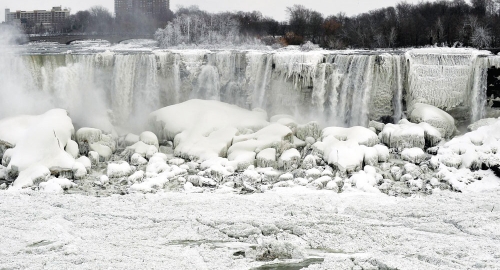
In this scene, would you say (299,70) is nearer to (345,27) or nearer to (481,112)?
(481,112)

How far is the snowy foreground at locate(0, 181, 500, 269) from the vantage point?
890 cm

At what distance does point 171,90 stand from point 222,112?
3088 millimetres

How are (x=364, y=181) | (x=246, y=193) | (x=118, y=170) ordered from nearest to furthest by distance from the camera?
(x=246, y=193) → (x=364, y=181) → (x=118, y=170)

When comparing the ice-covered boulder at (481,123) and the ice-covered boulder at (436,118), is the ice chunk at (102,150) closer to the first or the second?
the ice-covered boulder at (436,118)

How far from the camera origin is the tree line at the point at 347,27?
33.4 meters

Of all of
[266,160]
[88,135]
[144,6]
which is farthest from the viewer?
[144,6]

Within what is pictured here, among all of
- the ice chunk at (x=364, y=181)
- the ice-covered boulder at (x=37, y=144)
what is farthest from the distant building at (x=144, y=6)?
the ice chunk at (x=364, y=181)

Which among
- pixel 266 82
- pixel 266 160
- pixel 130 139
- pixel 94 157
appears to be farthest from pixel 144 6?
pixel 266 160

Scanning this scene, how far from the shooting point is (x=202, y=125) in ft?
55.9

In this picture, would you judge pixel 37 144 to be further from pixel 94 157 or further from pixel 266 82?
pixel 266 82

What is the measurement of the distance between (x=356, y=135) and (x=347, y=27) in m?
24.8

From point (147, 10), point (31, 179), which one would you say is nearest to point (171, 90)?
point (31, 179)

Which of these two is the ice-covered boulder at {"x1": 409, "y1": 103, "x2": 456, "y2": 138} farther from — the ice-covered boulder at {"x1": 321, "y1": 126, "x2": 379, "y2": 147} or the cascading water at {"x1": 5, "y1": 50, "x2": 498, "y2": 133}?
the ice-covered boulder at {"x1": 321, "y1": 126, "x2": 379, "y2": 147}

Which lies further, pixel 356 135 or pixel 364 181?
pixel 356 135
